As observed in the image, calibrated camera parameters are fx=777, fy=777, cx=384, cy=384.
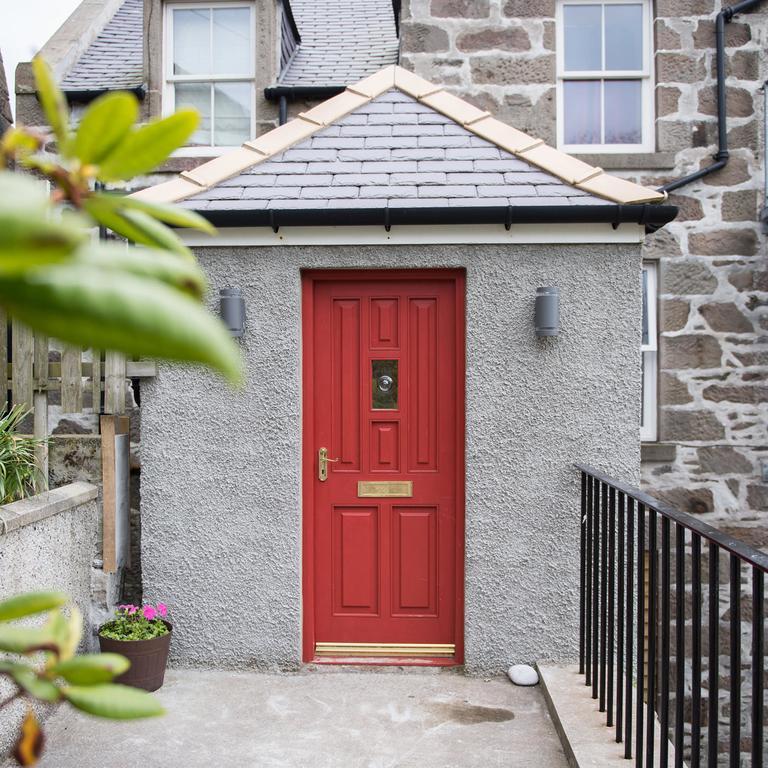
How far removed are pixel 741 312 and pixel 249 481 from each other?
5.26 metres

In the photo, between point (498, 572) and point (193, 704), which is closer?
point (193, 704)

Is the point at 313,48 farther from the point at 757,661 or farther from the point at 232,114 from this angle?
the point at 757,661

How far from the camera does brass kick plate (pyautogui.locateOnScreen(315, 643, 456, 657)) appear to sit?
5126 mm

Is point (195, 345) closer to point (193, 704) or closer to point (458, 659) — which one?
point (193, 704)

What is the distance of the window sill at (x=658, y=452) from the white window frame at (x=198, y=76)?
17.1ft

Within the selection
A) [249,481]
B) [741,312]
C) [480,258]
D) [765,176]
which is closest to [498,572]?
[249,481]

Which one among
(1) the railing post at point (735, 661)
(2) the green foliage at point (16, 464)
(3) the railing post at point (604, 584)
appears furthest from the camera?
(2) the green foliage at point (16, 464)

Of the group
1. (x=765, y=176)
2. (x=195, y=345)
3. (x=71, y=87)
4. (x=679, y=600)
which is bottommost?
(x=679, y=600)

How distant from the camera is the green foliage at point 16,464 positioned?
4348 millimetres

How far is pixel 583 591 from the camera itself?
15.0 feet

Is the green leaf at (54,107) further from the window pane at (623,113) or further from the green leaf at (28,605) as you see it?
the window pane at (623,113)

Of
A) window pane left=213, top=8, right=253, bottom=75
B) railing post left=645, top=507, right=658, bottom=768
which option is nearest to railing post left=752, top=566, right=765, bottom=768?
railing post left=645, top=507, right=658, bottom=768

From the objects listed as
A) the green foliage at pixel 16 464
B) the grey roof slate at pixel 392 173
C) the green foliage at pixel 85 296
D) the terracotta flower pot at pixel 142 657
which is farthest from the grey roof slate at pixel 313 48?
the green foliage at pixel 85 296

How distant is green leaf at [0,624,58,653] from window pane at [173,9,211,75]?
338 inches
